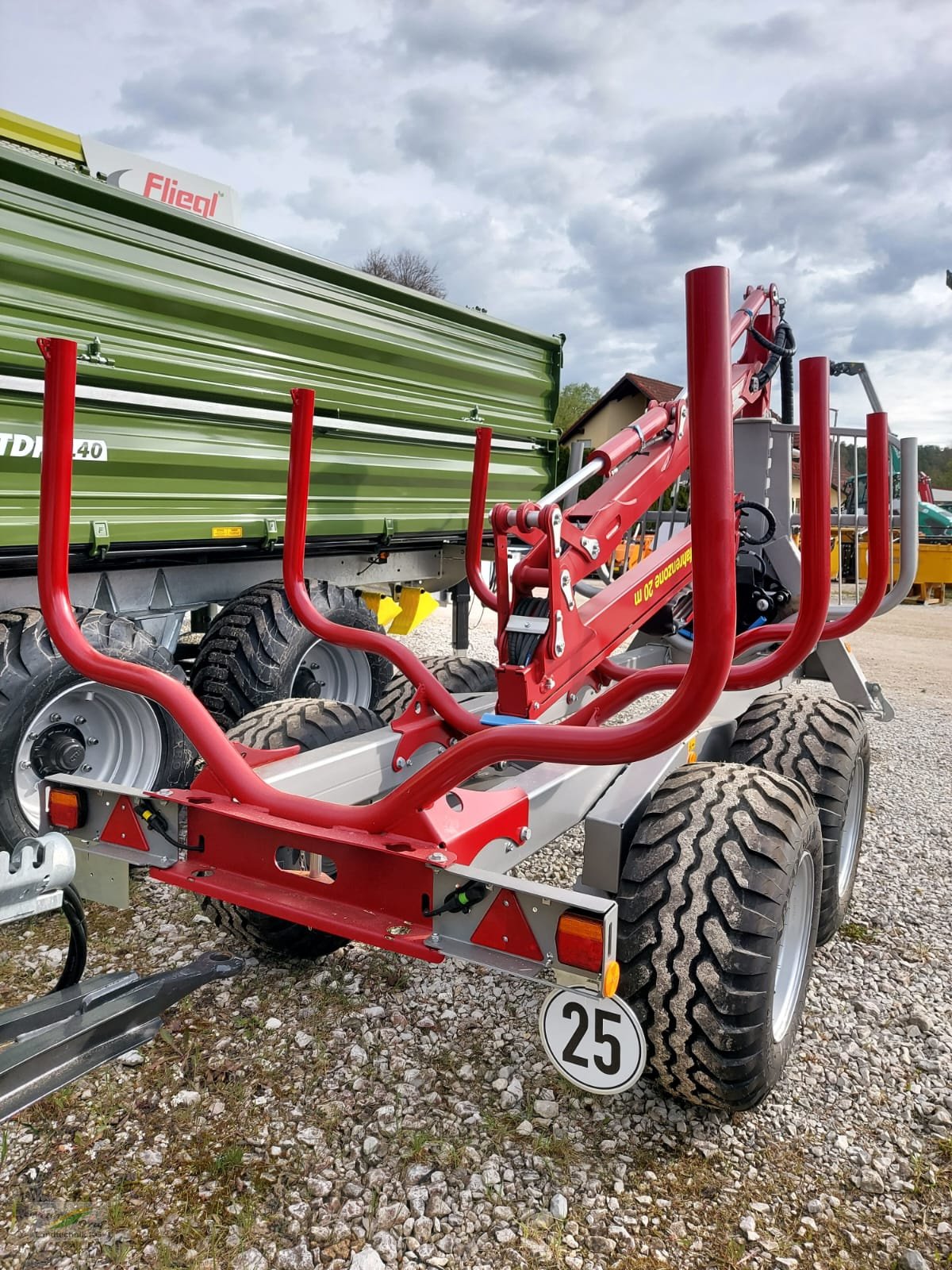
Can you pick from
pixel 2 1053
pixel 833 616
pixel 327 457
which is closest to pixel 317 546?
pixel 327 457

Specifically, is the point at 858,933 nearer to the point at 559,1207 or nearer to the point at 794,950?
the point at 794,950

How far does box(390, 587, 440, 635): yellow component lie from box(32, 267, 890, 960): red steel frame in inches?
137

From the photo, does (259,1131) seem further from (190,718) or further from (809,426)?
(809,426)

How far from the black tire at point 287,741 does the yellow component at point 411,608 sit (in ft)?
11.0

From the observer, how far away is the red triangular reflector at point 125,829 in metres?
2.28

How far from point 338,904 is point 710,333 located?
145 centimetres

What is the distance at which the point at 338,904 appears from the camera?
2059 mm

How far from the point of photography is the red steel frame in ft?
4.97

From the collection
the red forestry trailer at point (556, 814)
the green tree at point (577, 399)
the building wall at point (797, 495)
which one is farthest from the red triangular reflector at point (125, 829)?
the green tree at point (577, 399)

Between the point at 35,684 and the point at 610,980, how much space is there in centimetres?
247

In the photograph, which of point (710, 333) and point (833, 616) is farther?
point (833, 616)

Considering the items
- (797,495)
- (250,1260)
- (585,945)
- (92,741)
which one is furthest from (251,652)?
(797,495)

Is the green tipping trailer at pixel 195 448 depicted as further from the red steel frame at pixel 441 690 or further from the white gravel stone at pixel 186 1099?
the white gravel stone at pixel 186 1099

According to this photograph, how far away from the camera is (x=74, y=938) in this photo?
2088 millimetres
